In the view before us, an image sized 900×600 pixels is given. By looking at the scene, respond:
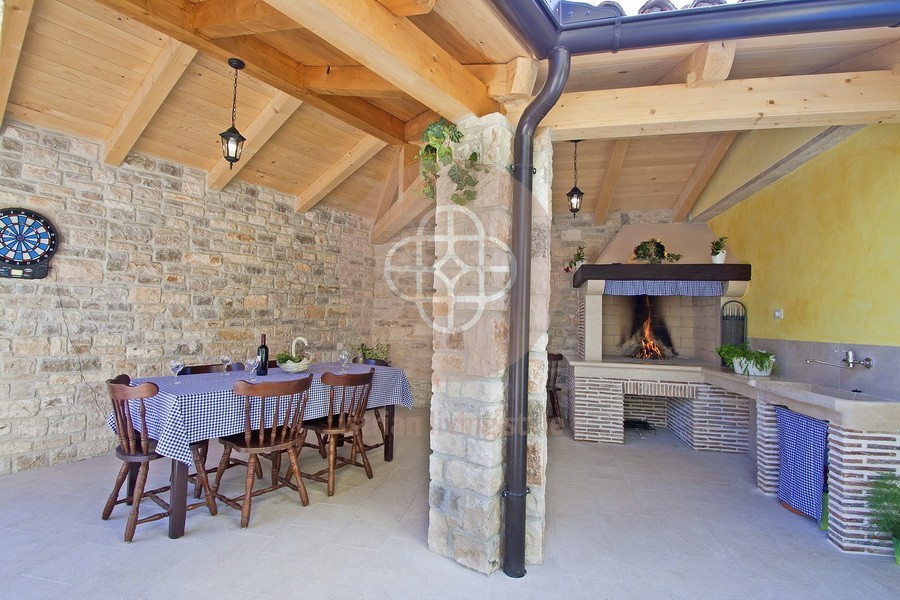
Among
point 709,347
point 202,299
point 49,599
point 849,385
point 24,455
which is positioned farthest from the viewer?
point 709,347

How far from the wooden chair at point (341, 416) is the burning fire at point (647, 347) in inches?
150

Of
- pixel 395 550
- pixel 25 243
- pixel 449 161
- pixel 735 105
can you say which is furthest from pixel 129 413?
pixel 735 105

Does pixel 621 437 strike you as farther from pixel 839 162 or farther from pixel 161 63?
pixel 161 63

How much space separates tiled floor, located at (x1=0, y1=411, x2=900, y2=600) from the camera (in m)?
2.29

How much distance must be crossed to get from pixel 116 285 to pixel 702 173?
6.27m

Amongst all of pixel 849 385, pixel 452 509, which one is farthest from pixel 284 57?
pixel 849 385

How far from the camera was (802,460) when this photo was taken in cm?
322

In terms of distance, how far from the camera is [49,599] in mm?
2127

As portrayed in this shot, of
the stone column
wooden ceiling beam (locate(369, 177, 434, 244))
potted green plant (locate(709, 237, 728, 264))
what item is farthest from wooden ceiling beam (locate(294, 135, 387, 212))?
potted green plant (locate(709, 237, 728, 264))

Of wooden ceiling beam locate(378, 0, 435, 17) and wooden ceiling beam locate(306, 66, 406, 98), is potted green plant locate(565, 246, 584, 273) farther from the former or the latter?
wooden ceiling beam locate(378, 0, 435, 17)

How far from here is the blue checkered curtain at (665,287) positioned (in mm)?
4863

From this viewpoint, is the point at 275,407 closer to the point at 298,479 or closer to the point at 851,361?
the point at 298,479

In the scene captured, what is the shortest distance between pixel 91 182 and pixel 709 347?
21.8 feet

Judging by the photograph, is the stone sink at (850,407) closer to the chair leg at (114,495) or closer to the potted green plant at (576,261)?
the potted green plant at (576,261)
